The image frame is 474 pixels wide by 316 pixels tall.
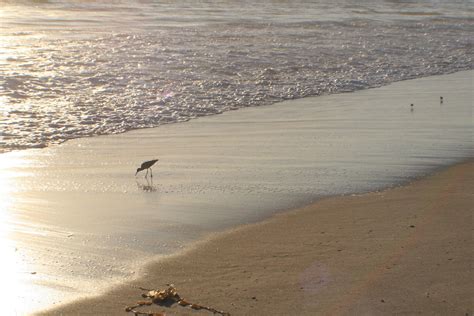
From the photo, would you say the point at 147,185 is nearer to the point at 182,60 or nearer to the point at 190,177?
the point at 190,177

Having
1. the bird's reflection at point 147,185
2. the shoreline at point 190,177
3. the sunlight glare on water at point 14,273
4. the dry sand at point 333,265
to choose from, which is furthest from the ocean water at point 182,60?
the dry sand at point 333,265

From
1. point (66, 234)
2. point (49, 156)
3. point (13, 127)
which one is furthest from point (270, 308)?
point (13, 127)

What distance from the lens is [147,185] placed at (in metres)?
6.49

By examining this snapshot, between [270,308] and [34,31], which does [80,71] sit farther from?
[270,308]

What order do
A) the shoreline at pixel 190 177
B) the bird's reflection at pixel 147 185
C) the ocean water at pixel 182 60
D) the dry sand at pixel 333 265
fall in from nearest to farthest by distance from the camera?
the dry sand at pixel 333 265 → the shoreline at pixel 190 177 → the bird's reflection at pixel 147 185 → the ocean water at pixel 182 60

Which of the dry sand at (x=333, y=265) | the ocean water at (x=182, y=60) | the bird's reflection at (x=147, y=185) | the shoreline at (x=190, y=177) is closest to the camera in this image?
the dry sand at (x=333, y=265)

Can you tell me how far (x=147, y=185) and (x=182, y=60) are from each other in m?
7.44

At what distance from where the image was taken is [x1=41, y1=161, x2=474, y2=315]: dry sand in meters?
4.16

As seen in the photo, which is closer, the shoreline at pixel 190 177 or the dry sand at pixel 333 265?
the dry sand at pixel 333 265

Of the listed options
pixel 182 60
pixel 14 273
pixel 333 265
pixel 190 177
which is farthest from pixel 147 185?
pixel 182 60

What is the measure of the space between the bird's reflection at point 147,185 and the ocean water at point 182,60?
191 centimetres

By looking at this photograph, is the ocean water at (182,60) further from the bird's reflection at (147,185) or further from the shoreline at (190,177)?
the bird's reflection at (147,185)

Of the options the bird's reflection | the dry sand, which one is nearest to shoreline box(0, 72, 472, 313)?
the bird's reflection

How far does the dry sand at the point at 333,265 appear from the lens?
4160 millimetres
